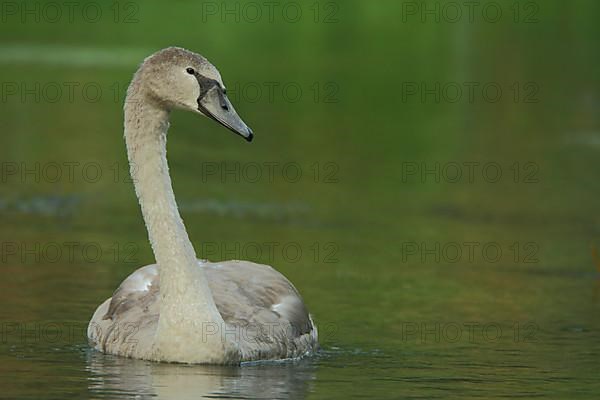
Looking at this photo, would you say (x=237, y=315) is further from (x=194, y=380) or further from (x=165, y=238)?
(x=194, y=380)

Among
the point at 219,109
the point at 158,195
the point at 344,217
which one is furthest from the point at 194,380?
the point at 344,217

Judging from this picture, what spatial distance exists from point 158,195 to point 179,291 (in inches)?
32.4

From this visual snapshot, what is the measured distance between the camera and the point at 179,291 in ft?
44.0

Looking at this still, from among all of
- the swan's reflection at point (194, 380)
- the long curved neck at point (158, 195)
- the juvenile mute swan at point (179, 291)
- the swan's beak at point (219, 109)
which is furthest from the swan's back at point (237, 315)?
the swan's beak at point (219, 109)

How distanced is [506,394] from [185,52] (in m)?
3.21

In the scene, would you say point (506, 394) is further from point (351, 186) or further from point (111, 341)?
point (351, 186)

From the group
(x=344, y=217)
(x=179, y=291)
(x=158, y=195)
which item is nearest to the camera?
(x=179, y=291)

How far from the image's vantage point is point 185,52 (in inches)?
535

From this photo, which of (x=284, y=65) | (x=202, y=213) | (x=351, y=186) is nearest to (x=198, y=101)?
(x=202, y=213)

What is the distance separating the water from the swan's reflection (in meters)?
0.03

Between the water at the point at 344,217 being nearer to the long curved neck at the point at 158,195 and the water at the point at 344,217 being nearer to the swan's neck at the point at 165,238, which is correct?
the swan's neck at the point at 165,238

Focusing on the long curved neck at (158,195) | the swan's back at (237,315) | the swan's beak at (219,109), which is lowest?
the swan's back at (237,315)

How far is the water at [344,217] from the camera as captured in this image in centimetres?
1338

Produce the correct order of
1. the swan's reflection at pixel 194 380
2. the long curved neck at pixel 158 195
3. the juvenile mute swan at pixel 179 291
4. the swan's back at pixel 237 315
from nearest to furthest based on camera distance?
the swan's reflection at pixel 194 380
the juvenile mute swan at pixel 179 291
the long curved neck at pixel 158 195
the swan's back at pixel 237 315
